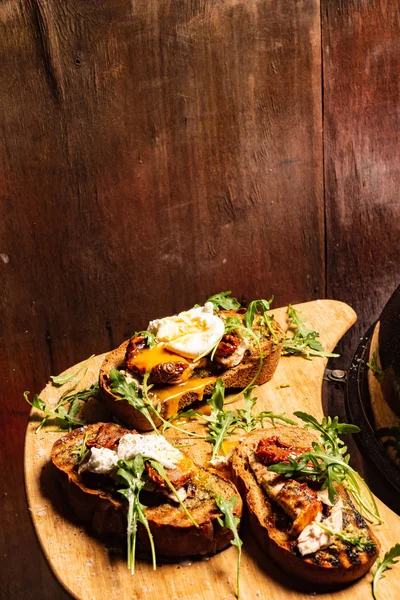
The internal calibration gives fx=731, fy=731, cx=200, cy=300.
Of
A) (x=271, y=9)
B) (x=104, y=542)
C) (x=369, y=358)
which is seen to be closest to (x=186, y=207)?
(x=271, y=9)

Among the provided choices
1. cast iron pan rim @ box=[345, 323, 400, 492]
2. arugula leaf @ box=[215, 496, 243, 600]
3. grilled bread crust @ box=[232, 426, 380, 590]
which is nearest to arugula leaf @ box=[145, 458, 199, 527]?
arugula leaf @ box=[215, 496, 243, 600]

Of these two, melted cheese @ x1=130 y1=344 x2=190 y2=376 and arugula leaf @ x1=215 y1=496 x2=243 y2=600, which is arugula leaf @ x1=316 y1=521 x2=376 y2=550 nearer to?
arugula leaf @ x1=215 y1=496 x2=243 y2=600

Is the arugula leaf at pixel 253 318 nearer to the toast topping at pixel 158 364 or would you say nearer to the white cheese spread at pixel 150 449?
the toast topping at pixel 158 364

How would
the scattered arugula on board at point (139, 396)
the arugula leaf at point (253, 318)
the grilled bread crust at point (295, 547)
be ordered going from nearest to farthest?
the grilled bread crust at point (295, 547) < the scattered arugula on board at point (139, 396) < the arugula leaf at point (253, 318)

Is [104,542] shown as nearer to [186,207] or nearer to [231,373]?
[231,373]

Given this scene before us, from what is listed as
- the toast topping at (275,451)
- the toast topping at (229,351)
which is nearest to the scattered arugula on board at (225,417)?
Answer: the toast topping at (229,351)

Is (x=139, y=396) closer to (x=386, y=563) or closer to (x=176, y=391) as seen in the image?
(x=176, y=391)

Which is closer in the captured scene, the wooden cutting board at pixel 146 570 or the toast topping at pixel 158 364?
the wooden cutting board at pixel 146 570
